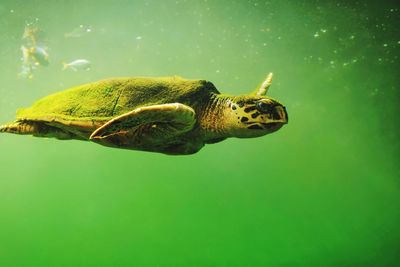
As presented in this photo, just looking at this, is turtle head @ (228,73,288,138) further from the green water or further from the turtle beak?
the green water

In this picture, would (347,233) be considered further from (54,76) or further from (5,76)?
(5,76)

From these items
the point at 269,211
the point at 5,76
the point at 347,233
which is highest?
the point at 5,76

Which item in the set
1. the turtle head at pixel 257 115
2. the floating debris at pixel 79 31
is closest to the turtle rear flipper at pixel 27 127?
the turtle head at pixel 257 115

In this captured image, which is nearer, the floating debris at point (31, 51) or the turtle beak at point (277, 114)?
the turtle beak at point (277, 114)

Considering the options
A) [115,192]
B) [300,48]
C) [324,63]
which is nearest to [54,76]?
[300,48]

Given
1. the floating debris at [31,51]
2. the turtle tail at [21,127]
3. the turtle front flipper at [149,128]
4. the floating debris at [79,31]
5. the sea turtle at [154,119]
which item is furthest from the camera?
the floating debris at [79,31]

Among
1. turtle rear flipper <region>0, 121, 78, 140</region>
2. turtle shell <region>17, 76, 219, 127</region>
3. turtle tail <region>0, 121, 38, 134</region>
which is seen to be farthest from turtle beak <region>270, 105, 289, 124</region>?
turtle tail <region>0, 121, 38, 134</region>

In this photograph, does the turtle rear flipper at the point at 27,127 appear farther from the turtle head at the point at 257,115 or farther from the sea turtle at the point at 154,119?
the turtle head at the point at 257,115

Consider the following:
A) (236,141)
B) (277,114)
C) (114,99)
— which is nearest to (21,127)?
(114,99)
